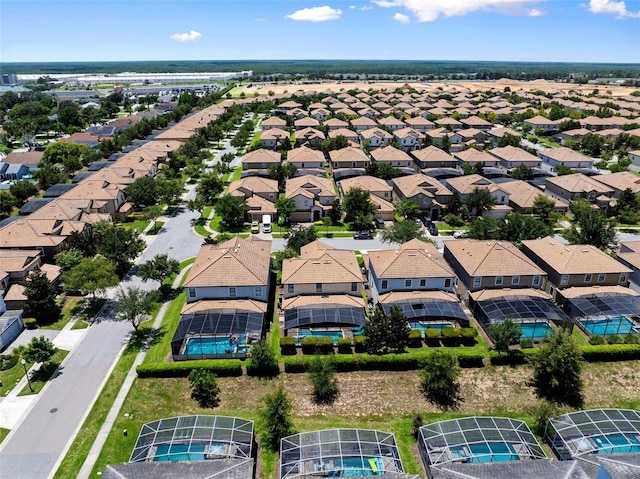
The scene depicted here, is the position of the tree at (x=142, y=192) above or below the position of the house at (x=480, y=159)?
below

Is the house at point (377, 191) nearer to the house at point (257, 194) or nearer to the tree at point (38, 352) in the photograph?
the house at point (257, 194)

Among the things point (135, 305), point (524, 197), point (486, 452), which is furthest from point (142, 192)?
point (524, 197)

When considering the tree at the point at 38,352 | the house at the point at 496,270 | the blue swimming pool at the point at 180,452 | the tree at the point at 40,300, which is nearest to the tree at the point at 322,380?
the blue swimming pool at the point at 180,452

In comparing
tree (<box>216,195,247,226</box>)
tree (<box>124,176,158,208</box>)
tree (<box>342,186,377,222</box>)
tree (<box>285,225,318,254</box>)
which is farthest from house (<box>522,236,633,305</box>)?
tree (<box>124,176,158,208</box>)

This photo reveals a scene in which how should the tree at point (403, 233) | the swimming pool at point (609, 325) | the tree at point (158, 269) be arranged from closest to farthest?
the swimming pool at point (609, 325)
the tree at point (158, 269)
the tree at point (403, 233)

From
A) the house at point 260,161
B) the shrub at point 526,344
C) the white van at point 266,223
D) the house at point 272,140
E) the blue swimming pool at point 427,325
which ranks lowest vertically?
the shrub at point 526,344
